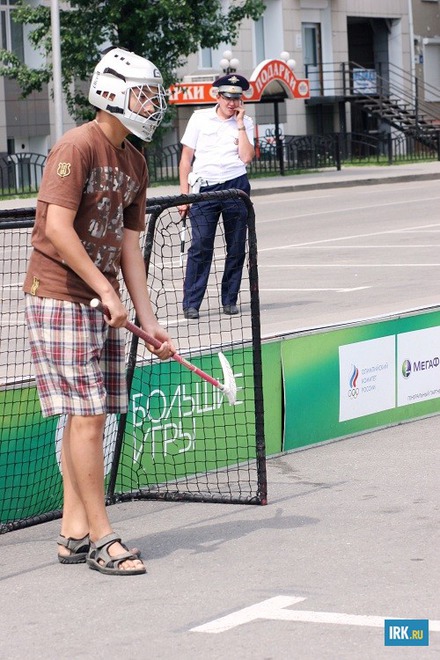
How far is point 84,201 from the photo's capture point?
5320 mm

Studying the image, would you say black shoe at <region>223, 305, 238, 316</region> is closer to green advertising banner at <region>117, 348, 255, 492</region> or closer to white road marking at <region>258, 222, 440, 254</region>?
green advertising banner at <region>117, 348, 255, 492</region>

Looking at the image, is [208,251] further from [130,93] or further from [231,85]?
[130,93]

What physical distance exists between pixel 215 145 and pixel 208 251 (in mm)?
1075

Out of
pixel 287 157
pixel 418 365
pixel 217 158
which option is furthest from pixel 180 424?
A: pixel 287 157

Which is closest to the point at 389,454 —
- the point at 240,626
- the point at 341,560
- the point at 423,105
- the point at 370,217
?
the point at 341,560

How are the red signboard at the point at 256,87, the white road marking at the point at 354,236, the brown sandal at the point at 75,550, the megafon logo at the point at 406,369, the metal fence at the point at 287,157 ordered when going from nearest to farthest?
the brown sandal at the point at 75,550 → the megafon logo at the point at 406,369 → the white road marking at the point at 354,236 → the metal fence at the point at 287,157 → the red signboard at the point at 256,87

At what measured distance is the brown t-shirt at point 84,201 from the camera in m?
5.20

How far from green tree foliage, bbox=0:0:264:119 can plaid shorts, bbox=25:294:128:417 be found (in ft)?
84.5

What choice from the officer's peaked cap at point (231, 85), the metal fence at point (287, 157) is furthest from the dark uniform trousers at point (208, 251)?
the metal fence at point (287, 157)

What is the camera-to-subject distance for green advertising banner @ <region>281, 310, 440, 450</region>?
24.9 feet

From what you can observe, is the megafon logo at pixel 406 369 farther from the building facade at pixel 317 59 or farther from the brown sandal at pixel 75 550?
the building facade at pixel 317 59

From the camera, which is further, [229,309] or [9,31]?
[9,31]

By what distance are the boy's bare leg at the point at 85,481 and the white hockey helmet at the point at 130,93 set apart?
3.89 ft

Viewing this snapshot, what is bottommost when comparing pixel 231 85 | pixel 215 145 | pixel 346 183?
pixel 215 145
